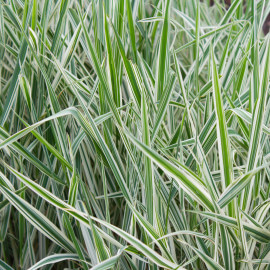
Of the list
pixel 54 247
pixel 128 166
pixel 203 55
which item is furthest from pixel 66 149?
pixel 203 55

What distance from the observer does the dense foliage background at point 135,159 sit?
0.59 m

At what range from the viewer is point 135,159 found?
27.7 inches

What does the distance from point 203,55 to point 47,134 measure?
405 millimetres

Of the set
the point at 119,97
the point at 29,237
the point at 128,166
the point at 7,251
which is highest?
the point at 119,97

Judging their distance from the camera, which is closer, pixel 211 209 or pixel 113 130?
pixel 211 209

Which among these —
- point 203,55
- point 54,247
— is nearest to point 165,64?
point 203,55

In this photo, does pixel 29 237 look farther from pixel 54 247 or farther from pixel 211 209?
pixel 211 209

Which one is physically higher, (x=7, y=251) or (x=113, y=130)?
(x=113, y=130)

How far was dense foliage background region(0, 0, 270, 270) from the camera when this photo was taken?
0.59 metres

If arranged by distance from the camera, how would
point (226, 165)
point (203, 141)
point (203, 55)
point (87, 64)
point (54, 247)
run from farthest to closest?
point (87, 64) < point (203, 55) < point (54, 247) < point (203, 141) < point (226, 165)

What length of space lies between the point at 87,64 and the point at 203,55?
33 cm

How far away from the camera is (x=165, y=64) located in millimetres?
780

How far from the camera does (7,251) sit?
90 cm

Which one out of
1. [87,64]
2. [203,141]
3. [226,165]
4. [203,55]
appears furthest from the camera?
[87,64]
